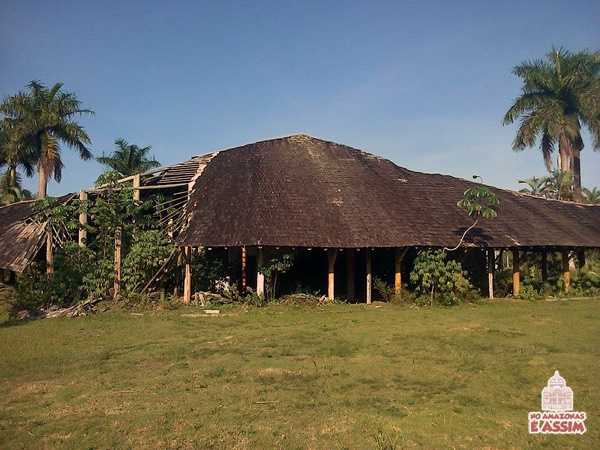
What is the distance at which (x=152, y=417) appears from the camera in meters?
6.86

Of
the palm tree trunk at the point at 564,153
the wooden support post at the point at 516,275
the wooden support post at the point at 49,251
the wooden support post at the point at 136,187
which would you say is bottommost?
the wooden support post at the point at 516,275

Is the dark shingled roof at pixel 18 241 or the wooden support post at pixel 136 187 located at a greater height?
the wooden support post at pixel 136 187

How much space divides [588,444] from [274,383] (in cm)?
458

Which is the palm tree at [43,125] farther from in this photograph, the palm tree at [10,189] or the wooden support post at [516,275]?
the wooden support post at [516,275]

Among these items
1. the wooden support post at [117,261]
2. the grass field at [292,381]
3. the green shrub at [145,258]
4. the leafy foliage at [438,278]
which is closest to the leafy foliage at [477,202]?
the leafy foliage at [438,278]

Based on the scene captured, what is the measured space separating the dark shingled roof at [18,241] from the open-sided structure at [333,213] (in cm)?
25

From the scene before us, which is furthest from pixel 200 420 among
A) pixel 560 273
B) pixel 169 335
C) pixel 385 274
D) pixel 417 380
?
pixel 560 273

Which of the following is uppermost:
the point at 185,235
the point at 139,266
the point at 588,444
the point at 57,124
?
the point at 57,124

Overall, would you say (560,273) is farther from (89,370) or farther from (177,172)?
(89,370)

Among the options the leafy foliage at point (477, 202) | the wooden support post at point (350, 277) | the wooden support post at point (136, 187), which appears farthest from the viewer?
the wooden support post at point (136, 187)

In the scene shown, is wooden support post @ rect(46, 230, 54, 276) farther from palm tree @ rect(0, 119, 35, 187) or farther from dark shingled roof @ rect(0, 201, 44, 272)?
palm tree @ rect(0, 119, 35, 187)

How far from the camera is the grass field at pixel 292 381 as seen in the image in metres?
6.25

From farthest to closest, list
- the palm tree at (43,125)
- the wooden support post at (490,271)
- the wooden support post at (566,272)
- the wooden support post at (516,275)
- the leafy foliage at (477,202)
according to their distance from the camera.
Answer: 1. the palm tree at (43,125)
2. the wooden support post at (566,272)
3. the wooden support post at (516,275)
4. the wooden support post at (490,271)
5. the leafy foliage at (477,202)

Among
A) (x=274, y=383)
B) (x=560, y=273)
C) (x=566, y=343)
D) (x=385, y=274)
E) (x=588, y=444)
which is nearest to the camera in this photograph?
(x=588, y=444)
